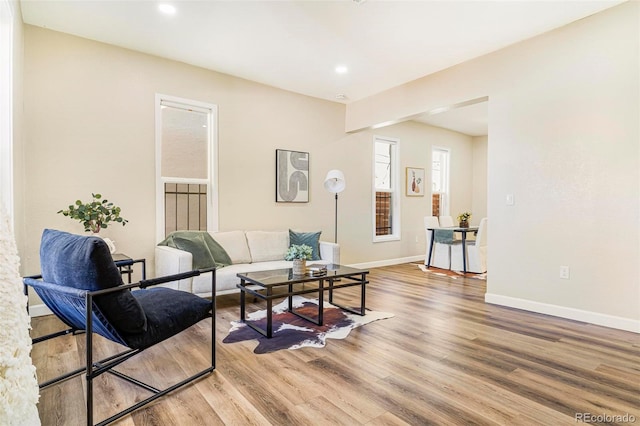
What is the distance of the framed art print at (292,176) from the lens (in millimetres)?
5152

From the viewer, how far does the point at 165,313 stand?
2043mm

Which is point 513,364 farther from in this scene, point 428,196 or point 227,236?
point 428,196

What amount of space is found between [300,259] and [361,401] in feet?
4.98

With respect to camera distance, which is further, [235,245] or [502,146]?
[235,245]

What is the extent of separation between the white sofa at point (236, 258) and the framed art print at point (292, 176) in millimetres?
644

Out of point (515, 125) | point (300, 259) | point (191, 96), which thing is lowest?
point (300, 259)

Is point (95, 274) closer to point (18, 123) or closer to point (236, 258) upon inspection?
point (18, 123)

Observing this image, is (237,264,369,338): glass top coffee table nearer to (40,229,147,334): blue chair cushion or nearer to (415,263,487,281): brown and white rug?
(40,229,147,334): blue chair cushion

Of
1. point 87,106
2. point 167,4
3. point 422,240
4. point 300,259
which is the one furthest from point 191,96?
point 422,240

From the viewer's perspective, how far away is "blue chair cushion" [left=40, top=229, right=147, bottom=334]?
170cm

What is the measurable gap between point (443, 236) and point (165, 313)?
16.8 feet

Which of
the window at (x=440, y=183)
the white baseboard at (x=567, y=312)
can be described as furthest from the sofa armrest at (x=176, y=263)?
the window at (x=440, y=183)

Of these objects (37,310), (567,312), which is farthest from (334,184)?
(37,310)

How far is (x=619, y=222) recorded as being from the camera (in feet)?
10.4
